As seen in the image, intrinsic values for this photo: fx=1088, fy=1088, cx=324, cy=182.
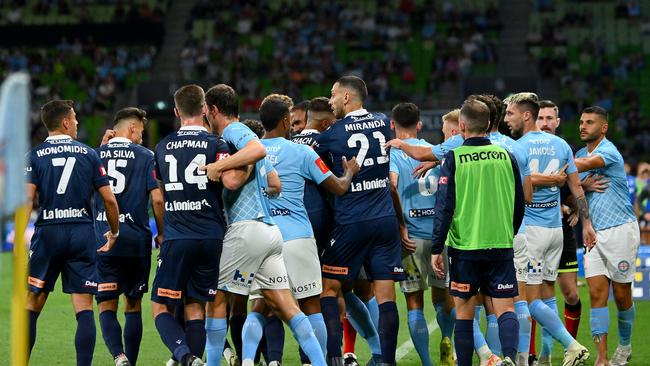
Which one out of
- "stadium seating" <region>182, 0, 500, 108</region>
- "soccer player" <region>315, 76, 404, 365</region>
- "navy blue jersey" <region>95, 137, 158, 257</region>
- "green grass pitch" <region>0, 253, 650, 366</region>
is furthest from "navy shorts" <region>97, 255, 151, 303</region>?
"stadium seating" <region>182, 0, 500, 108</region>

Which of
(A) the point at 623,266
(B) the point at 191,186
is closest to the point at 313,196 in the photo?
(B) the point at 191,186

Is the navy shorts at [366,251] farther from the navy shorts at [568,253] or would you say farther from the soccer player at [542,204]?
the navy shorts at [568,253]

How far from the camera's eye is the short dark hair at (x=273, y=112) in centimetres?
868

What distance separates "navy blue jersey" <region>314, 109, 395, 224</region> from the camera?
30.1 ft

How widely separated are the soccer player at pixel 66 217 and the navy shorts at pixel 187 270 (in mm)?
860

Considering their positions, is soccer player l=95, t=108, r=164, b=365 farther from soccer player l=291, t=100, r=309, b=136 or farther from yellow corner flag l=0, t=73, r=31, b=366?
yellow corner flag l=0, t=73, r=31, b=366

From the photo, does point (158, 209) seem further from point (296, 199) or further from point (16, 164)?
point (16, 164)

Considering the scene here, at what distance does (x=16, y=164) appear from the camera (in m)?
4.25

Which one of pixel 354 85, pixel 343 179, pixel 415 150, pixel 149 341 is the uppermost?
pixel 354 85

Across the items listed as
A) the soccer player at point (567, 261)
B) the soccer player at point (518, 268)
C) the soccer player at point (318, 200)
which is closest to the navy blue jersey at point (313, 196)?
the soccer player at point (318, 200)

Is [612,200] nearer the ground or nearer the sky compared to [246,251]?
nearer the sky

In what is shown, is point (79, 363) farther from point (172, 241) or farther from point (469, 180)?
point (469, 180)

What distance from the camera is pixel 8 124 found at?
4207 millimetres

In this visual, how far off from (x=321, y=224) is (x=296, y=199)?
891 mm
